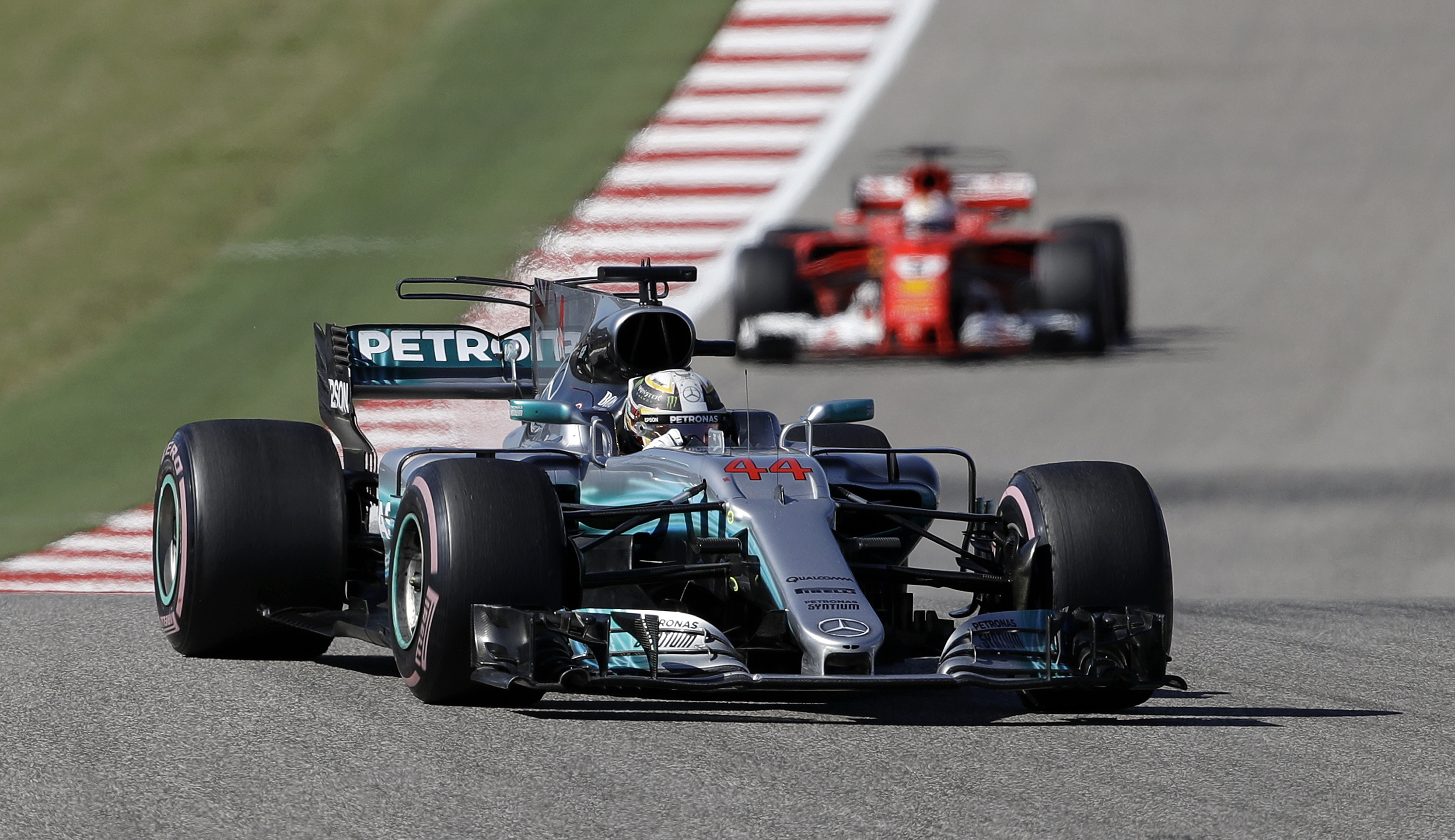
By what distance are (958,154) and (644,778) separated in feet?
44.0

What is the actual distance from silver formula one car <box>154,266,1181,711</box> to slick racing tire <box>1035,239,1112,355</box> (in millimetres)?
8166

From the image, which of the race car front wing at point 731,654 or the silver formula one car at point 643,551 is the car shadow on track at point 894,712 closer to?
the silver formula one car at point 643,551

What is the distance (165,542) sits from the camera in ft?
31.6

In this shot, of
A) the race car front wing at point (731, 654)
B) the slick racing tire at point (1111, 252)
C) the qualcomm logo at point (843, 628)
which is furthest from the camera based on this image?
the slick racing tire at point (1111, 252)

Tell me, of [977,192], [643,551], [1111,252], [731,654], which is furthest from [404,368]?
[977,192]

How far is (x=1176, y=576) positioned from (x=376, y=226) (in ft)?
33.9

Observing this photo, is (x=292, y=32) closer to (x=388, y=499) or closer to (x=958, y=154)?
(x=958, y=154)

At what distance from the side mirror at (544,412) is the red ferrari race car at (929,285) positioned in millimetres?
9355

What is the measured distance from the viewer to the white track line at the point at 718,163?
18.3 m

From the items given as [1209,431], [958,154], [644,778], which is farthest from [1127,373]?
[644,778]

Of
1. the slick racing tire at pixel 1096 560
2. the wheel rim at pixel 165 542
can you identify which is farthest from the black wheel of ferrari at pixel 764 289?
the slick racing tire at pixel 1096 560

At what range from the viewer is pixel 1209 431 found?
15.8 metres

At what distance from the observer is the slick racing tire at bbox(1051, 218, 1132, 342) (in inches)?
712

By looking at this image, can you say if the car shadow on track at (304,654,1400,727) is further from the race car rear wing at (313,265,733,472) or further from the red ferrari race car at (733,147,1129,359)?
the red ferrari race car at (733,147,1129,359)
